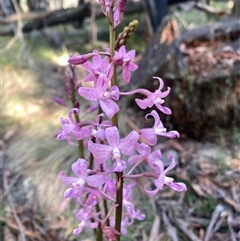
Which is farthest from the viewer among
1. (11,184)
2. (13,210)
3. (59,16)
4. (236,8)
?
(59,16)

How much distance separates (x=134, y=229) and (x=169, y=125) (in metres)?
1.10

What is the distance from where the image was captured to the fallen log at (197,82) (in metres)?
2.87

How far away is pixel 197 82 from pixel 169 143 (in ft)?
1.65

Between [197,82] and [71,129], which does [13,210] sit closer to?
[71,129]

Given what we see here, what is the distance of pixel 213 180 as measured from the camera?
2.50m

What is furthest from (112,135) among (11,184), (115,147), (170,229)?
(11,184)

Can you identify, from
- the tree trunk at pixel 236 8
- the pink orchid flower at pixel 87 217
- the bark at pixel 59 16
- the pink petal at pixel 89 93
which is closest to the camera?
the pink petal at pixel 89 93

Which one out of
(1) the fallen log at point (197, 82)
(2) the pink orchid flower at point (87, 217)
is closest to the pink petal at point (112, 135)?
(2) the pink orchid flower at point (87, 217)

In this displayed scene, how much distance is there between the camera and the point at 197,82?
2.90 meters

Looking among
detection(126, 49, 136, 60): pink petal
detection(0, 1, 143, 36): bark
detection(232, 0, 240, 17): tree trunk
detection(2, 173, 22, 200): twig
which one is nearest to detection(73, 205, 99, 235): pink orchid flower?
detection(126, 49, 136, 60): pink petal

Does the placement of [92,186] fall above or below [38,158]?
above

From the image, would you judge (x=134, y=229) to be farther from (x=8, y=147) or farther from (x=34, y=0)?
(x=34, y=0)

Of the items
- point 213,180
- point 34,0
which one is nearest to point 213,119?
point 213,180

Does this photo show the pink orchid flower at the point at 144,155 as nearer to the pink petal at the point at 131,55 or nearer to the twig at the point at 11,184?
the pink petal at the point at 131,55
